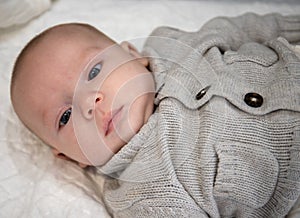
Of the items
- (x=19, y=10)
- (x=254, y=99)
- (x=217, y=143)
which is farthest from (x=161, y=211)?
(x=19, y=10)

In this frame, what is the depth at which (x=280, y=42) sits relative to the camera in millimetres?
922

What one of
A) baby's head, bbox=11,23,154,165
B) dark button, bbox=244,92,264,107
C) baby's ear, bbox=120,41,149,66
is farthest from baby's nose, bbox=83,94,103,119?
A: dark button, bbox=244,92,264,107

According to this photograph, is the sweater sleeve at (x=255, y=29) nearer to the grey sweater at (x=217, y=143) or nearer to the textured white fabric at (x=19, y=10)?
the grey sweater at (x=217, y=143)

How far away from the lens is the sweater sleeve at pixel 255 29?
39.8 inches

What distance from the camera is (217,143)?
2.67ft

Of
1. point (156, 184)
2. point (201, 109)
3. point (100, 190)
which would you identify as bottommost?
point (100, 190)

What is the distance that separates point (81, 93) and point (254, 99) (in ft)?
1.03

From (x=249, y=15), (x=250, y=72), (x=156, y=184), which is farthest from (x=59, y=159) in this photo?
(x=249, y=15)

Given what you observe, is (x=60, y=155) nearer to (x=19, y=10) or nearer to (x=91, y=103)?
(x=91, y=103)

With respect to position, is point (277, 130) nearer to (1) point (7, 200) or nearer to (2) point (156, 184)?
(2) point (156, 184)

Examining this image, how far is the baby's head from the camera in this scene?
852mm

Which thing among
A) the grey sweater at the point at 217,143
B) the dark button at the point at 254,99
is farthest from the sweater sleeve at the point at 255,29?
the dark button at the point at 254,99

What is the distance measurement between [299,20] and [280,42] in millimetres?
147

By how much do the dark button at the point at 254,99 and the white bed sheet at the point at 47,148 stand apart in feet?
1.14
